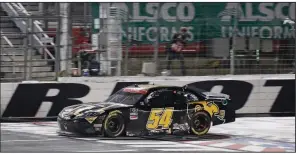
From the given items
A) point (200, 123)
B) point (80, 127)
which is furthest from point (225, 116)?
point (80, 127)

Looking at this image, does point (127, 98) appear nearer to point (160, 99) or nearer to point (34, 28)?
point (160, 99)

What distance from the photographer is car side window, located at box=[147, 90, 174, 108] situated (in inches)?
586

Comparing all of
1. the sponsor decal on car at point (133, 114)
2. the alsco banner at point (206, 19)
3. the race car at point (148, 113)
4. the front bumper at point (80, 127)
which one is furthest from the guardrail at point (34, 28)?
the sponsor decal on car at point (133, 114)

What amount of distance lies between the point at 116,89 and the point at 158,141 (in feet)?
15.4

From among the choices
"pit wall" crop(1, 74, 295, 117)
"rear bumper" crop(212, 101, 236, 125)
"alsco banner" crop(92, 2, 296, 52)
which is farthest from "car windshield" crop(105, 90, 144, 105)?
"alsco banner" crop(92, 2, 296, 52)

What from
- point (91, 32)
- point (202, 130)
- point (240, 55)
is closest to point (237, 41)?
point (240, 55)

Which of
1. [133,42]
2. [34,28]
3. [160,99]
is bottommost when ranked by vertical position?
[160,99]

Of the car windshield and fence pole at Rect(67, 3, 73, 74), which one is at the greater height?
fence pole at Rect(67, 3, 73, 74)

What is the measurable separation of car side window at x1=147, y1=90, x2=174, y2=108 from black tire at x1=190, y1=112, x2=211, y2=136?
0.58m

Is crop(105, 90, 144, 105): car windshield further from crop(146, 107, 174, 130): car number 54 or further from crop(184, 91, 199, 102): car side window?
crop(184, 91, 199, 102): car side window

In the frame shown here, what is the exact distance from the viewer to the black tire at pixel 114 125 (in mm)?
14336

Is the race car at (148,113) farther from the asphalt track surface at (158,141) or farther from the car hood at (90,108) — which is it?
the asphalt track surface at (158,141)

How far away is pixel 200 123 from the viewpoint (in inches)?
599

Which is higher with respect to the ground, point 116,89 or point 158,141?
point 116,89
